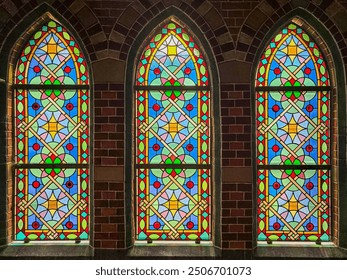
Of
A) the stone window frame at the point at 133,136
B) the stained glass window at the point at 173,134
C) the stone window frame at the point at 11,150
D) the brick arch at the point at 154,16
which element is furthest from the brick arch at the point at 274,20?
the stone window frame at the point at 11,150

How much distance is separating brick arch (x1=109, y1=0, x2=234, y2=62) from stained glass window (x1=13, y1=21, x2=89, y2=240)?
49cm

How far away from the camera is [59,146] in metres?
3.51

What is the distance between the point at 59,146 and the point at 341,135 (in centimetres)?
300

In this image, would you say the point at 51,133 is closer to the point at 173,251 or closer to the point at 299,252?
the point at 173,251

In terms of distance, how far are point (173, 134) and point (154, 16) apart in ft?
4.10

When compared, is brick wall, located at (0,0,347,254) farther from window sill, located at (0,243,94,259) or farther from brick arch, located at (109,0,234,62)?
window sill, located at (0,243,94,259)

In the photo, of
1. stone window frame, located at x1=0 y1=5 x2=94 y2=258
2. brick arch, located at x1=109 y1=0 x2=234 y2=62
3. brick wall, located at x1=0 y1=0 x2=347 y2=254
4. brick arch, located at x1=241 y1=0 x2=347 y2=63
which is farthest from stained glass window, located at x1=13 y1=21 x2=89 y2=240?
brick arch, located at x1=241 y1=0 x2=347 y2=63

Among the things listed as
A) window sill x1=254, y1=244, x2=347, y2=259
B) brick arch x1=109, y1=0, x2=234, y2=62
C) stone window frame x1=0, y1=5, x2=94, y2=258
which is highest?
brick arch x1=109, y1=0, x2=234, y2=62

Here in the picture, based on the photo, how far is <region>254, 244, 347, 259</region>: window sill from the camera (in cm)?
336

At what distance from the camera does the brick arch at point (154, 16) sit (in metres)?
3.34

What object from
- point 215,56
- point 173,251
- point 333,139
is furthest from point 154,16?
point 173,251

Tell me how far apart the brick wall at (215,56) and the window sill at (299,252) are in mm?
182

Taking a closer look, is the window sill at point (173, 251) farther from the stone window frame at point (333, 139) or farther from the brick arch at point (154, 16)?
the brick arch at point (154, 16)
